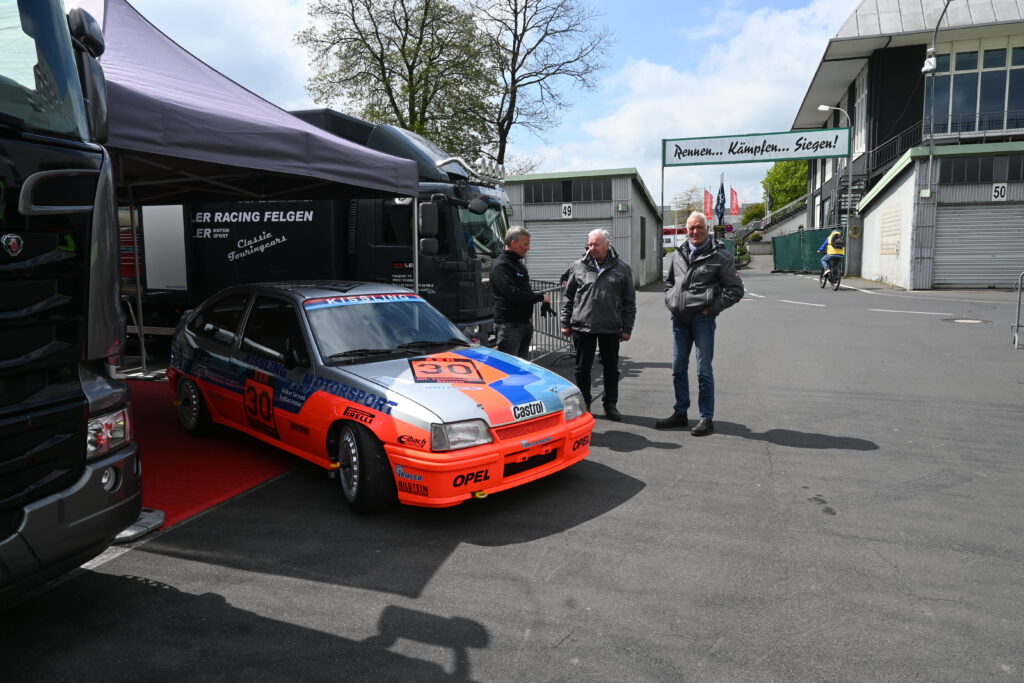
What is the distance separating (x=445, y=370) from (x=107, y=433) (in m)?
2.32

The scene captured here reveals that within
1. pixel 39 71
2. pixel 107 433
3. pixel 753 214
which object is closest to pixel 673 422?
pixel 107 433

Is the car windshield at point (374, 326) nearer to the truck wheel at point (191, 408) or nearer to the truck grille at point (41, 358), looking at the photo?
the truck wheel at point (191, 408)

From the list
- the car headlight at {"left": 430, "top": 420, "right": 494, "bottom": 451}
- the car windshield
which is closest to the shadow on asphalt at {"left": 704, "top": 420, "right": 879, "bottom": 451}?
the car windshield

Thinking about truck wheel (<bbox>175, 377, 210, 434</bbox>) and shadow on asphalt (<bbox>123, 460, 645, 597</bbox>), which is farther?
truck wheel (<bbox>175, 377, 210, 434</bbox>)

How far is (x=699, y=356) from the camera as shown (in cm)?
629

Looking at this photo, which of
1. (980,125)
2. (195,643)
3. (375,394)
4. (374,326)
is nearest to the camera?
(195,643)

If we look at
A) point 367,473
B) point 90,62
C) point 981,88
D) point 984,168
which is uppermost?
point 981,88

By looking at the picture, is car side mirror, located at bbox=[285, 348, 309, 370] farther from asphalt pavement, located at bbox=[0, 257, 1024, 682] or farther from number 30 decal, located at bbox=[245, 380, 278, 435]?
asphalt pavement, located at bbox=[0, 257, 1024, 682]

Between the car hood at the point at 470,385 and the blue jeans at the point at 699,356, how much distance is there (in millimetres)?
1745

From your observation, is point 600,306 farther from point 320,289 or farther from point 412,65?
point 412,65

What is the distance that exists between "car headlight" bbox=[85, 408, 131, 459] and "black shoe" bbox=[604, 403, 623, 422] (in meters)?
4.76

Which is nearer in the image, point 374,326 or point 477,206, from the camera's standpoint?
point 374,326

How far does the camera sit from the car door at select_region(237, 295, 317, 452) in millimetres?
4914

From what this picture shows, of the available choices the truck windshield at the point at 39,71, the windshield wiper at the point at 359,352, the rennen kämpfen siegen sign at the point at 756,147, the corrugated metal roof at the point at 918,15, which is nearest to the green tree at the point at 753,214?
the rennen kämpfen siegen sign at the point at 756,147
